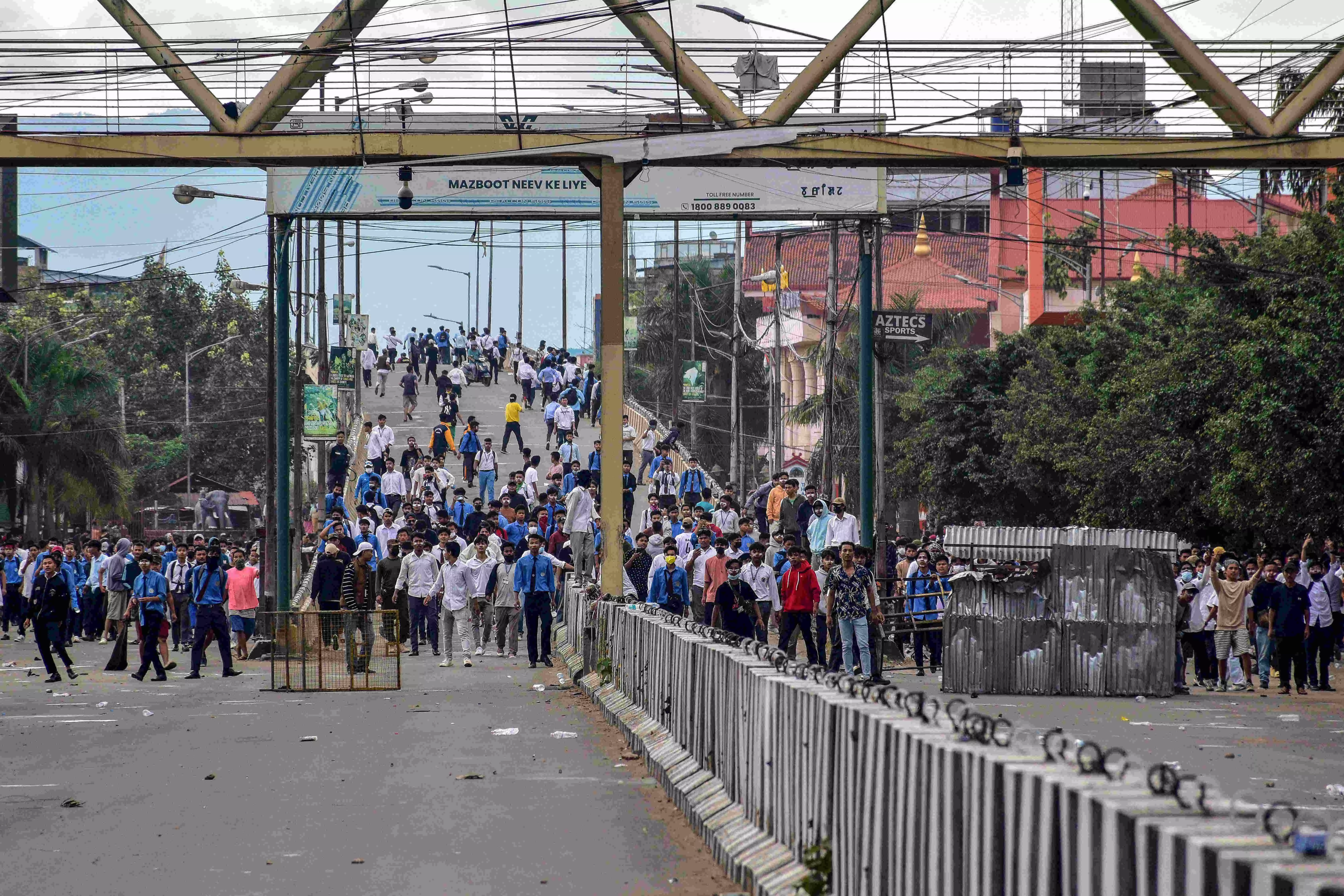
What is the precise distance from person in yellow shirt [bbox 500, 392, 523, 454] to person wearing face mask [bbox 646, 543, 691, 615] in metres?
20.1

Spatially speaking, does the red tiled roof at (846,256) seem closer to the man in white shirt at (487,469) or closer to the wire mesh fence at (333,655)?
the man in white shirt at (487,469)

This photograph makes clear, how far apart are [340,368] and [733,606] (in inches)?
771

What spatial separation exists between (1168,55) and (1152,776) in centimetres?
1586

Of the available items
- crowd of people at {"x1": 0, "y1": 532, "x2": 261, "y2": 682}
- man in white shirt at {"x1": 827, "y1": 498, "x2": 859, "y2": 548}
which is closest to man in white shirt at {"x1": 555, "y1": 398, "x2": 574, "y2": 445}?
crowd of people at {"x1": 0, "y1": 532, "x2": 261, "y2": 682}

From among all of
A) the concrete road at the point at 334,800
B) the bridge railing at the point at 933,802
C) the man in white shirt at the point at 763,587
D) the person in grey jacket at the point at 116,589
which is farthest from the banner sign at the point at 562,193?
the bridge railing at the point at 933,802

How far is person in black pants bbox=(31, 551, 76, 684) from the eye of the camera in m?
20.4

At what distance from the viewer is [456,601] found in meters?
22.6

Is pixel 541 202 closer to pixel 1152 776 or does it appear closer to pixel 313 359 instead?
pixel 313 359

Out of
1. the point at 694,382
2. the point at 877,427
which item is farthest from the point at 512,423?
the point at 877,427

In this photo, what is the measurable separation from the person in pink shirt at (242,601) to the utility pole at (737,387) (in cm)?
1848

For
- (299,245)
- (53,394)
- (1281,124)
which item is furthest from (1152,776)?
(53,394)

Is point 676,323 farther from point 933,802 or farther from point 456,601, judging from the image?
point 933,802

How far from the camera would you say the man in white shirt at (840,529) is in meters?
24.4

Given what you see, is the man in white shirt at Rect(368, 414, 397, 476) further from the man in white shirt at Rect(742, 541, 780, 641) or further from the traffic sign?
the man in white shirt at Rect(742, 541, 780, 641)
